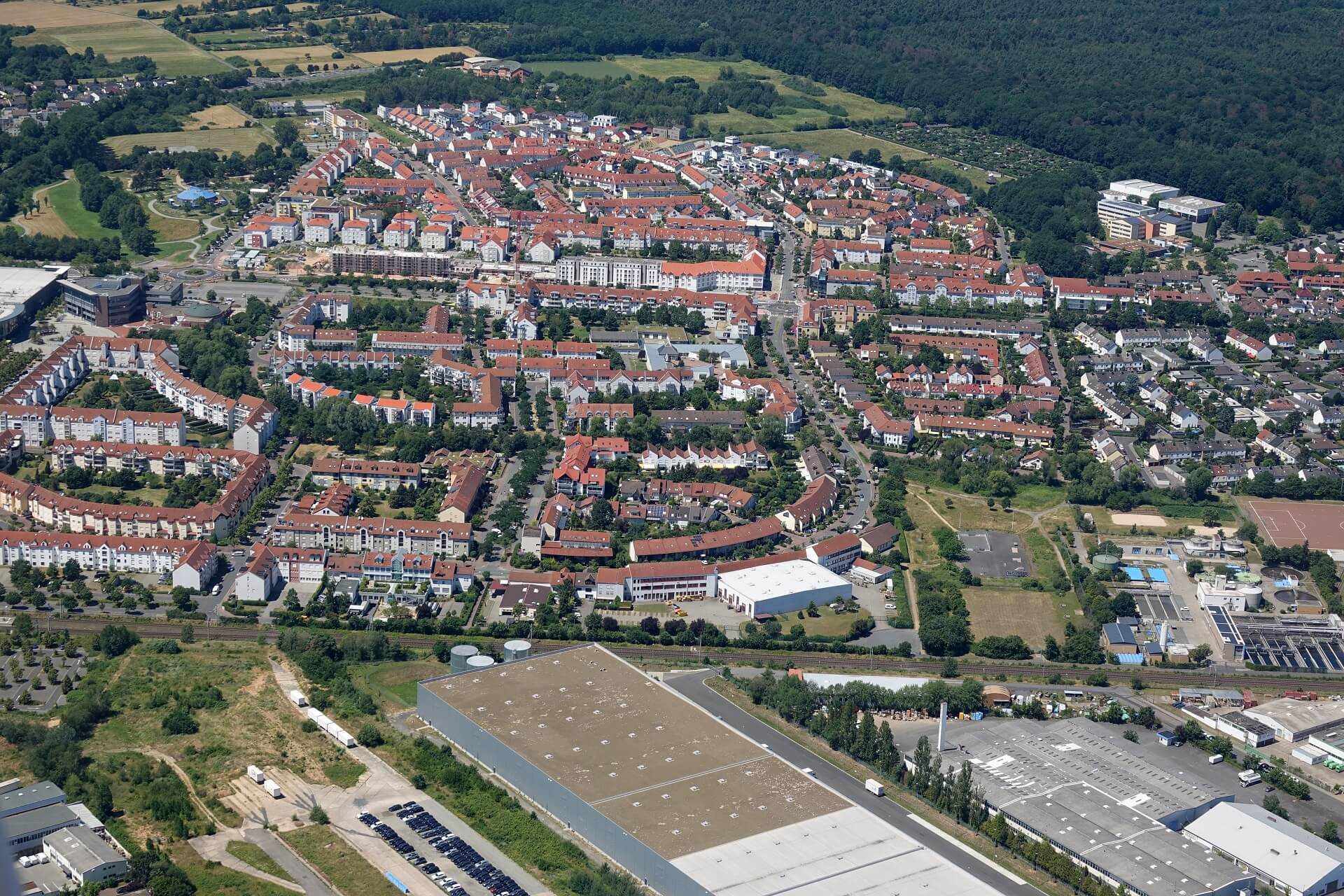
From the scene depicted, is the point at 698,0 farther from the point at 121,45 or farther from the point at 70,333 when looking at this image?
the point at 70,333

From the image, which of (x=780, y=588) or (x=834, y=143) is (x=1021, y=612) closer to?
(x=780, y=588)

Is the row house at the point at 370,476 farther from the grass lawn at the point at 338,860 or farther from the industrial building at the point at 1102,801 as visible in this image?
the industrial building at the point at 1102,801

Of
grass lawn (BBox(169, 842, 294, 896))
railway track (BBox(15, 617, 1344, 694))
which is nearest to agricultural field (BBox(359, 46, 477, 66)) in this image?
railway track (BBox(15, 617, 1344, 694))

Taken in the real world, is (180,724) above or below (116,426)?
below

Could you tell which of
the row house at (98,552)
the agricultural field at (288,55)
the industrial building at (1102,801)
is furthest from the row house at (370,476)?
the agricultural field at (288,55)

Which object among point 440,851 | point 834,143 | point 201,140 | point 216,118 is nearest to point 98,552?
point 440,851

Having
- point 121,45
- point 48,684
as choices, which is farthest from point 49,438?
point 121,45

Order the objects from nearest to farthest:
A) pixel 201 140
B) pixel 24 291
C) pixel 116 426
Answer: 1. pixel 116 426
2. pixel 24 291
3. pixel 201 140
